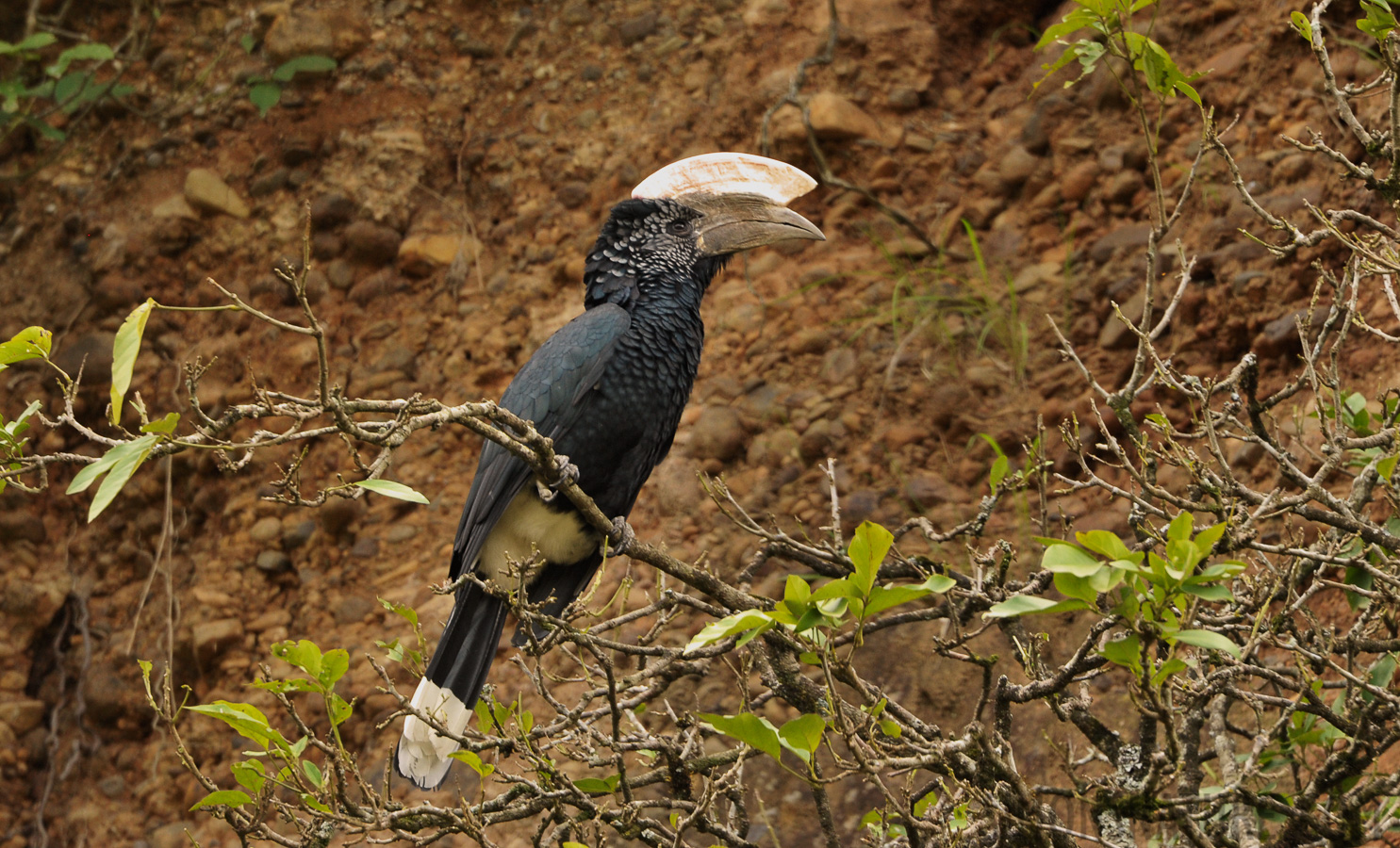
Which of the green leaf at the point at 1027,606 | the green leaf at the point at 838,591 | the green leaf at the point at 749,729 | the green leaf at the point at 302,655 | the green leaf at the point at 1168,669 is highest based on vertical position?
the green leaf at the point at 1027,606

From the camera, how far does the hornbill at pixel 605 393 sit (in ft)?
9.52

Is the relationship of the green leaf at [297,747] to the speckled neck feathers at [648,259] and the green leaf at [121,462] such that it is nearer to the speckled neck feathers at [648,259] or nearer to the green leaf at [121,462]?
the green leaf at [121,462]

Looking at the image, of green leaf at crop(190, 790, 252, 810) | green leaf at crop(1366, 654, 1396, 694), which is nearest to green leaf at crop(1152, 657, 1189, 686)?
green leaf at crop(1366, 654, 1396, 694)

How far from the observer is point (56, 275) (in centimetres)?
534

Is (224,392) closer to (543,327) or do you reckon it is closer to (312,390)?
(312,390)

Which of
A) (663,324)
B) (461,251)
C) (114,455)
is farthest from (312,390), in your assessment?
(114,455)

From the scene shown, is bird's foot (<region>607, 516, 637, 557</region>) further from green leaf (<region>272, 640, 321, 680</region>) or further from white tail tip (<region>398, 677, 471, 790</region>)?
green leaf (<region>272, 640, 321, 680</region>)

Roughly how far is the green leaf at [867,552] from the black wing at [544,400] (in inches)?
57.7

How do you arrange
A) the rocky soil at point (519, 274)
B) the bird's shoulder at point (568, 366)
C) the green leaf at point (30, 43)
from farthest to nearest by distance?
1. the green leaf at point (30, 43)
2. the rocky soil at point (519, 274)
3. the bird's shoulder at point (568, 366)

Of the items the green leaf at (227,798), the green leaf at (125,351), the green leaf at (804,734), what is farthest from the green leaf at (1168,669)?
the green leaf at (227,798)

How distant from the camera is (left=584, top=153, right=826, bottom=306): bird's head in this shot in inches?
129

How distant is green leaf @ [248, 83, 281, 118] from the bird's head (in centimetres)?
271

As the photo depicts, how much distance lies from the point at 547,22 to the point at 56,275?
2670 millimetres

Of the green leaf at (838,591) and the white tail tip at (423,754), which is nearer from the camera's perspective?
the green leaf at (838,591)
